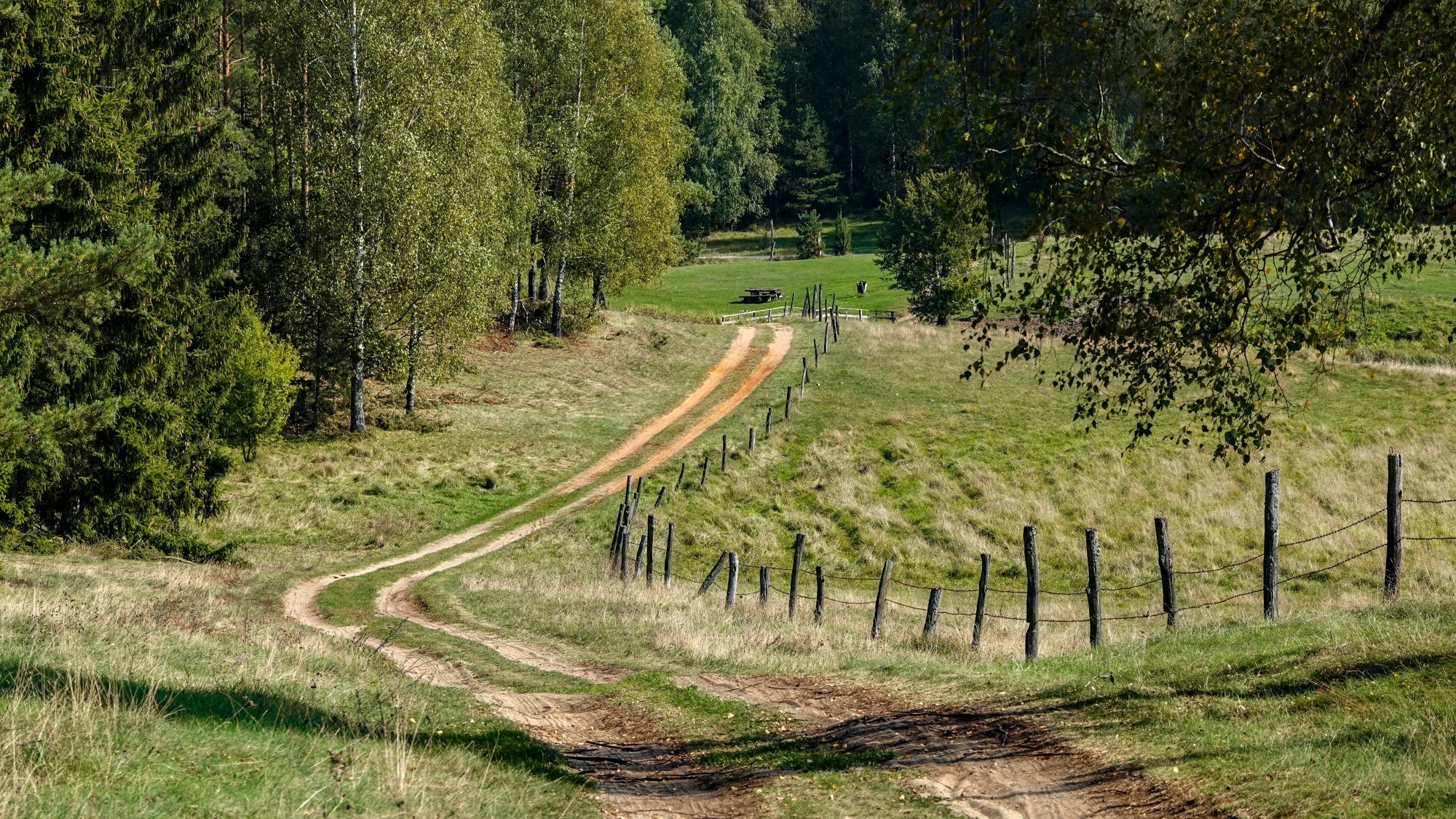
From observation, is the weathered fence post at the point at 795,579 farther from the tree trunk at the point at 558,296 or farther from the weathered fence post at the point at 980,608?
the tree trunk at the point at 558,296

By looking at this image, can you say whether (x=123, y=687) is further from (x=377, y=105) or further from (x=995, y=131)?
(x=377, y=105)

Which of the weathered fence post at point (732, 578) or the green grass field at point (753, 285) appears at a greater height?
the green grass field at point (753, 285)

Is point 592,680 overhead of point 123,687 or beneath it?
beneath

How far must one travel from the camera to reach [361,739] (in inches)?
388

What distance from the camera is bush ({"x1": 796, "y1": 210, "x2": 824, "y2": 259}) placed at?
10750 centimetres

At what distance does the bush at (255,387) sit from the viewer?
112ft

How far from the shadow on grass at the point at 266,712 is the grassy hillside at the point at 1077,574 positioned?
4.95 m

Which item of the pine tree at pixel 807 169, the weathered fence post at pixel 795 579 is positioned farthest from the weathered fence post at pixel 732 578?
the pine tree at pixel 807 169

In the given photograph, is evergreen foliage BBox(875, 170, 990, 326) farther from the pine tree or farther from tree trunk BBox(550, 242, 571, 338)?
the pine tree

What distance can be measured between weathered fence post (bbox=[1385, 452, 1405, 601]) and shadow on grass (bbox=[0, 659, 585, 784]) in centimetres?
1310

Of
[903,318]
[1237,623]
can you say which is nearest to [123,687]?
[1237,623]

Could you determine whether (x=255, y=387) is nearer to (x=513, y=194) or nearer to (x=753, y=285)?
(x=513, y=194)

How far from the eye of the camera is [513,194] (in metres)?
50.8

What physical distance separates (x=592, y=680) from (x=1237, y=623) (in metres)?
9.42
